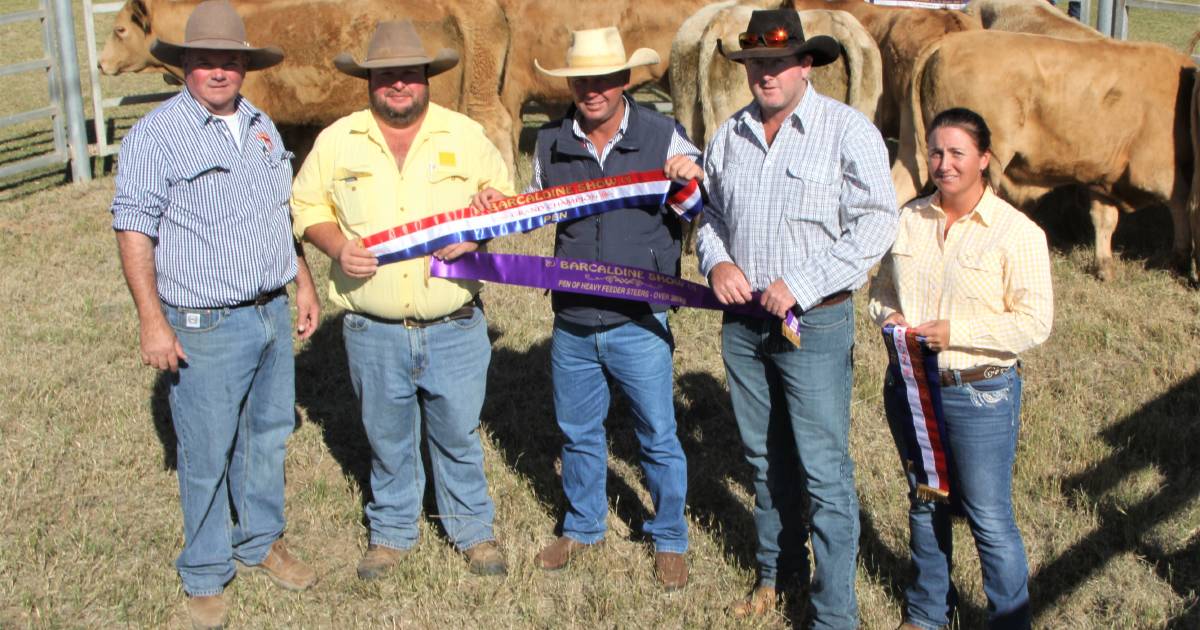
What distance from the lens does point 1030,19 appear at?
33.2ft

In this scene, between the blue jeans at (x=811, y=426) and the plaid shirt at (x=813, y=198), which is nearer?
the plaid shirt at (x=813, y=198)

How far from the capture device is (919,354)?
3648 millimetres

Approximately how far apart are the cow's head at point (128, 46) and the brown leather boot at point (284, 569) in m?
8.05

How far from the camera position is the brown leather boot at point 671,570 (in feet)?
14.8

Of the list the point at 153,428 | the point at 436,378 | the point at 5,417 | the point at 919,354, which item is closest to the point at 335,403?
the point at 153,428

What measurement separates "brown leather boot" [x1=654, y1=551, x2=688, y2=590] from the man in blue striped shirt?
1.47 meters

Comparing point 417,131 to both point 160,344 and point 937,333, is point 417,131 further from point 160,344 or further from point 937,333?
point 937,333

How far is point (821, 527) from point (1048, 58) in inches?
216

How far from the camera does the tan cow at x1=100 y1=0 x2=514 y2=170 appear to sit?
9.84m

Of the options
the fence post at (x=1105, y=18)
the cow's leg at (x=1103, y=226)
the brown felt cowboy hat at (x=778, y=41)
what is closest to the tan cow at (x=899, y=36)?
the cow's leg at (x=1103, y=226)

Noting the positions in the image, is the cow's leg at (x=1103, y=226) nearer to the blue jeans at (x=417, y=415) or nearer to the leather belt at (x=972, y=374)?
the leather belt at (x=972, y=374)

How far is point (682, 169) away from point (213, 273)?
1.77m

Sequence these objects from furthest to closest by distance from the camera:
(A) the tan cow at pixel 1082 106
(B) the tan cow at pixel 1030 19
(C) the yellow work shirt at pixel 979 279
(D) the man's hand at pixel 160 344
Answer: (B) the tan cow at pixel 1030 19
(A) the tan cow at pixel 1082 106
(D) the man's hand at pixel 160 344
(C) the yellow work shirt at pixel 979 279

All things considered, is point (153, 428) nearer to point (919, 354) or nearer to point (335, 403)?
point (335, 403)
